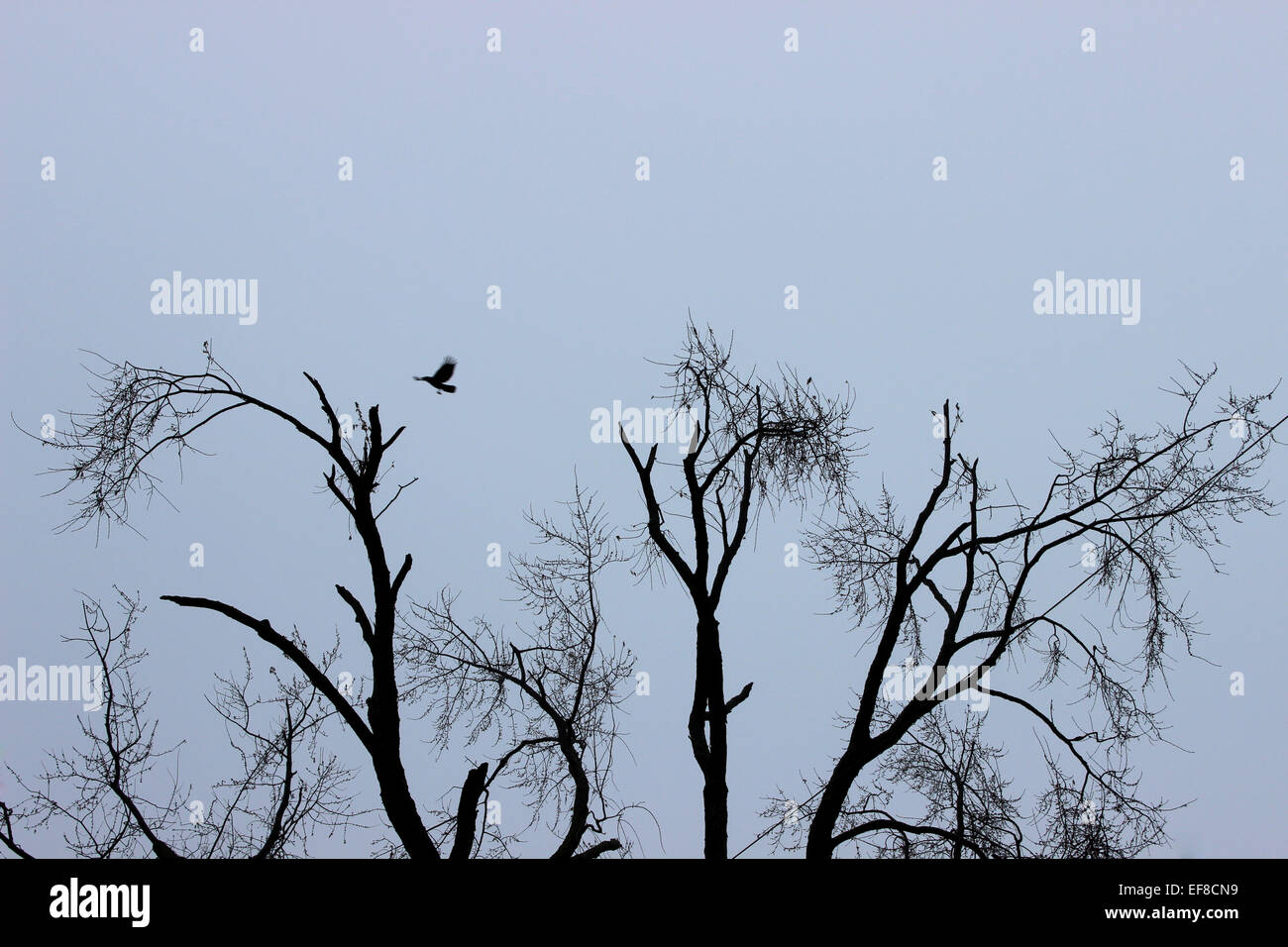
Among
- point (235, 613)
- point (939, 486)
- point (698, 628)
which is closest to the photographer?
point (235, 613)

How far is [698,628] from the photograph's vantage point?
11039mm

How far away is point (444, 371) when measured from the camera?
1045cm

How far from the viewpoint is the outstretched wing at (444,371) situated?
34.1ft

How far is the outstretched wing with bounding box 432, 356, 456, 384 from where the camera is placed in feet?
34.1

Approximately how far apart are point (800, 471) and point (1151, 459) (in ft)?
13.0
